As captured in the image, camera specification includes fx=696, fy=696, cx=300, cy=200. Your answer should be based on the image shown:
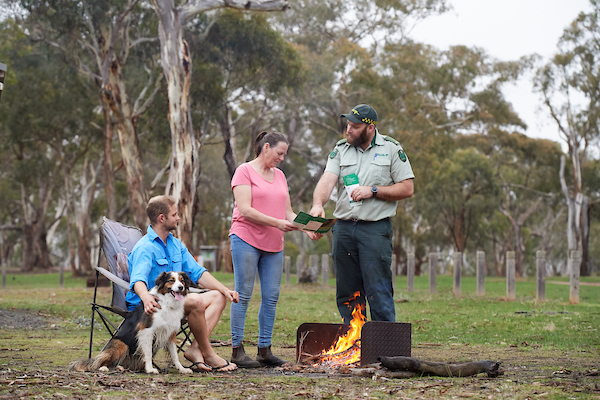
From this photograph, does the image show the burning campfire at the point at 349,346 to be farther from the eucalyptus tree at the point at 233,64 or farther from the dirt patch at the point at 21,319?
the eucalyptus tree at the point at 233,64

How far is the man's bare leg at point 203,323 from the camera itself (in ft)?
16.9

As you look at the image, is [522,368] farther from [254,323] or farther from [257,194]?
[254,323]

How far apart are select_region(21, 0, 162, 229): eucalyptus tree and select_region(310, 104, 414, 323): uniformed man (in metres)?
16.3

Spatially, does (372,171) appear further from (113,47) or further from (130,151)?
(113,47)

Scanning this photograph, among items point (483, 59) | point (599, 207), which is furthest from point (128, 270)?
point (599, 207)

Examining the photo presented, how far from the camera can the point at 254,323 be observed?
972cm

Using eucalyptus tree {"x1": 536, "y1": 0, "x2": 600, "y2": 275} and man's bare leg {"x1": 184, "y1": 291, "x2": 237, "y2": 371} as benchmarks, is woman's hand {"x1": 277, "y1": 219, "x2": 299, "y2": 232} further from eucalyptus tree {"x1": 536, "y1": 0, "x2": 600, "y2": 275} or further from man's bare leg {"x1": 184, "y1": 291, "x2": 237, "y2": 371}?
eucalyptus tree {"x1": 536, "y1": 0, "x2": 600, "y2": 275}

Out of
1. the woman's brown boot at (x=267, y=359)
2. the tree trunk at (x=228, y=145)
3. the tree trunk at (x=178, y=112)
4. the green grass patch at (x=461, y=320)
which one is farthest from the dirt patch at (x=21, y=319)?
the tree trunk at (x=228, y=145)

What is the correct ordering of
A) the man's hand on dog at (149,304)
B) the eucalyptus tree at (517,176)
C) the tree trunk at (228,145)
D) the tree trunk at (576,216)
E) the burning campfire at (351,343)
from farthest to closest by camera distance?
the eucalyptus tree at (517,176) < the tree trunk at (576,216) < the tree trunk at (228,145) < the burning campfire at (351,343) < the man's hand on dog at (149,304)

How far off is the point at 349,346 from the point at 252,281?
0.94 metres

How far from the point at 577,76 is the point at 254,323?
96.5ft

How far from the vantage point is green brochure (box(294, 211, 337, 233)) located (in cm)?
504

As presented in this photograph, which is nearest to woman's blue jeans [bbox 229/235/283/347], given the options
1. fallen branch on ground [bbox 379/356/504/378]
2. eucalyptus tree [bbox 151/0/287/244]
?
fallen branch on ground [bbox 379/356/504/378]

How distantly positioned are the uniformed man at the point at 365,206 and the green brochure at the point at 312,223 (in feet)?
0.37
